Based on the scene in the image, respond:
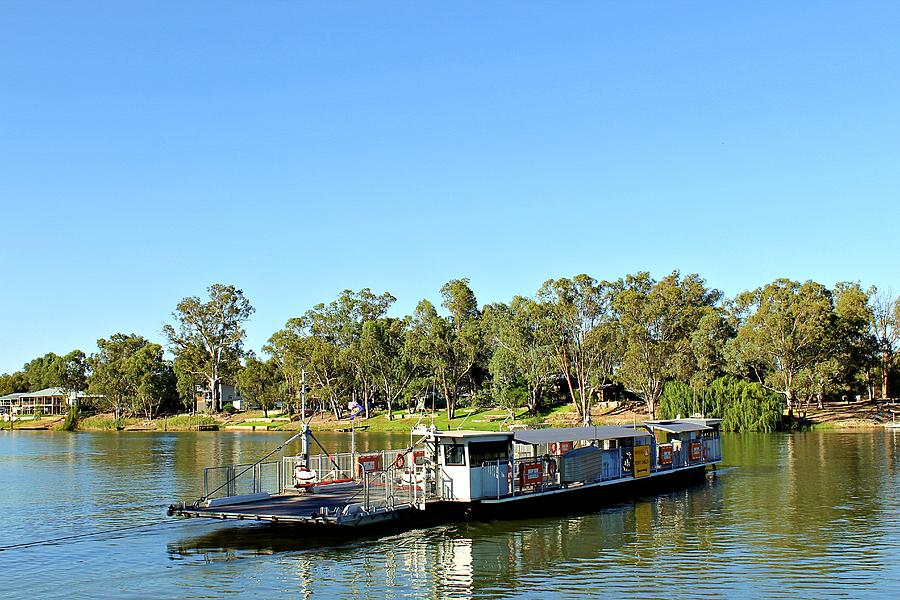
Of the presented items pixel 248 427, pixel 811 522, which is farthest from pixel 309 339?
pixel 811 522

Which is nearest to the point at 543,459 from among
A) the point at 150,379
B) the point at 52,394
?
the point at 150,379

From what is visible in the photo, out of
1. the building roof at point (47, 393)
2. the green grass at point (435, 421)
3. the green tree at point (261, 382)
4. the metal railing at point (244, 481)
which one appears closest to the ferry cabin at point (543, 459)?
the metal railing at point (244, 481)

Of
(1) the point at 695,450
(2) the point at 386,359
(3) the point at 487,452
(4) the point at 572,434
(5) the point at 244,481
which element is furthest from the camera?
(2) the point at 386,359

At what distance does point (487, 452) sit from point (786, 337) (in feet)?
237

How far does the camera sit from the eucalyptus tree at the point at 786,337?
94.7 metres

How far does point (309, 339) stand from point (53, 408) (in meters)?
82.4

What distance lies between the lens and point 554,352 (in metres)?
107

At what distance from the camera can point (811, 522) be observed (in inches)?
1273

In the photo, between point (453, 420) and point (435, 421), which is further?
point (453, 420)

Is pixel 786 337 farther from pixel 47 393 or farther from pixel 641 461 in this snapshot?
pixel 47 393

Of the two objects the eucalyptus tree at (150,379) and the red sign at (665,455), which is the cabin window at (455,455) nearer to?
the red sign at (665,455)

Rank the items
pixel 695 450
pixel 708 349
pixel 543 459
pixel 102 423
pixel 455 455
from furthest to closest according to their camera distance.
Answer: pixel 102 423, pixel 708 349, pixel 695 450, pixel 543 459, pixel 455 455

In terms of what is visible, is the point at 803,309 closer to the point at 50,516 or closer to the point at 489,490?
the point at 489,490

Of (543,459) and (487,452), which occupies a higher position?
(487,452)
